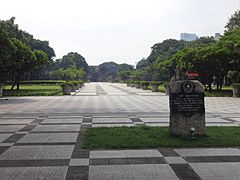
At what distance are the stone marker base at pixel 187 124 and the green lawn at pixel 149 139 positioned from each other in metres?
0.22

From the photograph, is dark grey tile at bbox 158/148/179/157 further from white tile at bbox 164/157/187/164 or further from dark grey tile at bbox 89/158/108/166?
dark grey tile at bbox 89/158/108/166

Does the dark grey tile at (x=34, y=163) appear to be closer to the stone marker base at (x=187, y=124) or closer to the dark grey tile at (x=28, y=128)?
the stone marker base at (x=187, y=124)

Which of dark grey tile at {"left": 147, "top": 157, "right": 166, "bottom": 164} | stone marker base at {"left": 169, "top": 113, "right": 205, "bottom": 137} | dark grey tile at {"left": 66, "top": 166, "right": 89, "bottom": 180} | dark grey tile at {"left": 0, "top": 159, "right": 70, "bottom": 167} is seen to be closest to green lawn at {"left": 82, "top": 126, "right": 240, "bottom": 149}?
stone marker base at {"left": 169, "top": 113, "right": 205, "bottom": 137}

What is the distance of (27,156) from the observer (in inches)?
Result: 257

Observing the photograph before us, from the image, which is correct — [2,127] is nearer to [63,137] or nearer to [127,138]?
[63,137]

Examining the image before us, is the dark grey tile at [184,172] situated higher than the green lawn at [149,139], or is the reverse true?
the green lawn at [149,139]

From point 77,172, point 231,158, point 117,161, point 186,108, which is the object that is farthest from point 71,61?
point 77,172

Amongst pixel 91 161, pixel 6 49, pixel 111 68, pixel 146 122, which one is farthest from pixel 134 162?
pixel 111 68

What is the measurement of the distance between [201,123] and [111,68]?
431 feet

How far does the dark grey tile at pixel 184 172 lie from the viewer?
204 inches

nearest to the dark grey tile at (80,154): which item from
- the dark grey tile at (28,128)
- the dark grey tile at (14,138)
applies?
the dark grey tile at (14,138)

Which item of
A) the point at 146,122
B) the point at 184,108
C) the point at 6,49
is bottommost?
the point at 146,122

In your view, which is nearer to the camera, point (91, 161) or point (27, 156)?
point (91, 161)

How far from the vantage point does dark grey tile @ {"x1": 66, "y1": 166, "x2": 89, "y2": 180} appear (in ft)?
16.9
